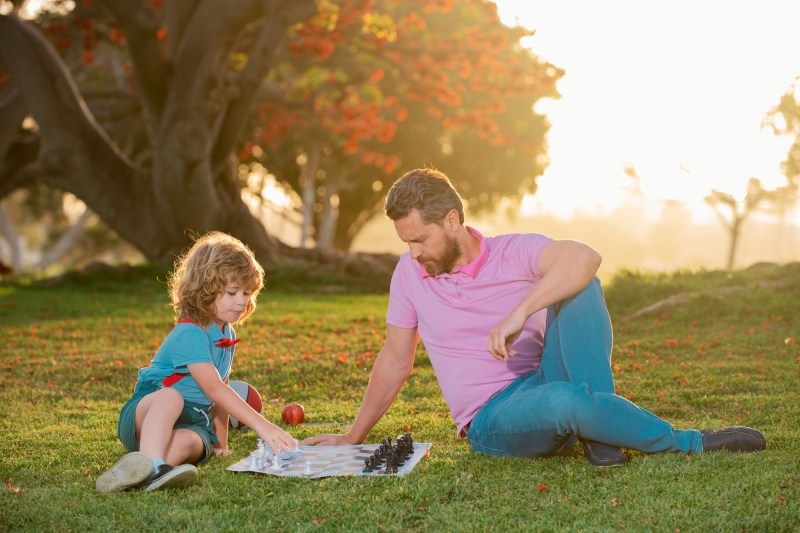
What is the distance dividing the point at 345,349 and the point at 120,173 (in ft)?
31.0

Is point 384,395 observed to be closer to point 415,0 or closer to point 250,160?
point 415,0

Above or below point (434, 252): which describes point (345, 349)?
below

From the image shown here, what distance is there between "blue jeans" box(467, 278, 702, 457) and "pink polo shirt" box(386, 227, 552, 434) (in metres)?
0.17

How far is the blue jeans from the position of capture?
15.0 ft

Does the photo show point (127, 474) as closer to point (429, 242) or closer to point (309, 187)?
point (429, 242)

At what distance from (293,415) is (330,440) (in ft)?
3.41

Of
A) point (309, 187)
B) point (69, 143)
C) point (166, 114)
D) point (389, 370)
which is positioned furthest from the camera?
point (309, 187)

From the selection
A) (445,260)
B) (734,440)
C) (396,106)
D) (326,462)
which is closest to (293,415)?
(326,462)

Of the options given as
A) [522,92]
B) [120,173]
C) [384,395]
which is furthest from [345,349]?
[522,92]

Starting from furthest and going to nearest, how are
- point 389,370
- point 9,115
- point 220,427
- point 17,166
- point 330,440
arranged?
point 17,166, point 9,115, point 220,427, point 330,440, point 389,370

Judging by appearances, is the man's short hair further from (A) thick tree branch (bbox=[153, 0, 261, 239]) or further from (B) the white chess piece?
(A) thick tree branch (bbox=[153, 0, 261, 239])

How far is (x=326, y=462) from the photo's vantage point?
5020 millimetres

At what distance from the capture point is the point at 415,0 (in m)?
20.6

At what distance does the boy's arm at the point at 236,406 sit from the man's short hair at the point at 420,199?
1.27m
